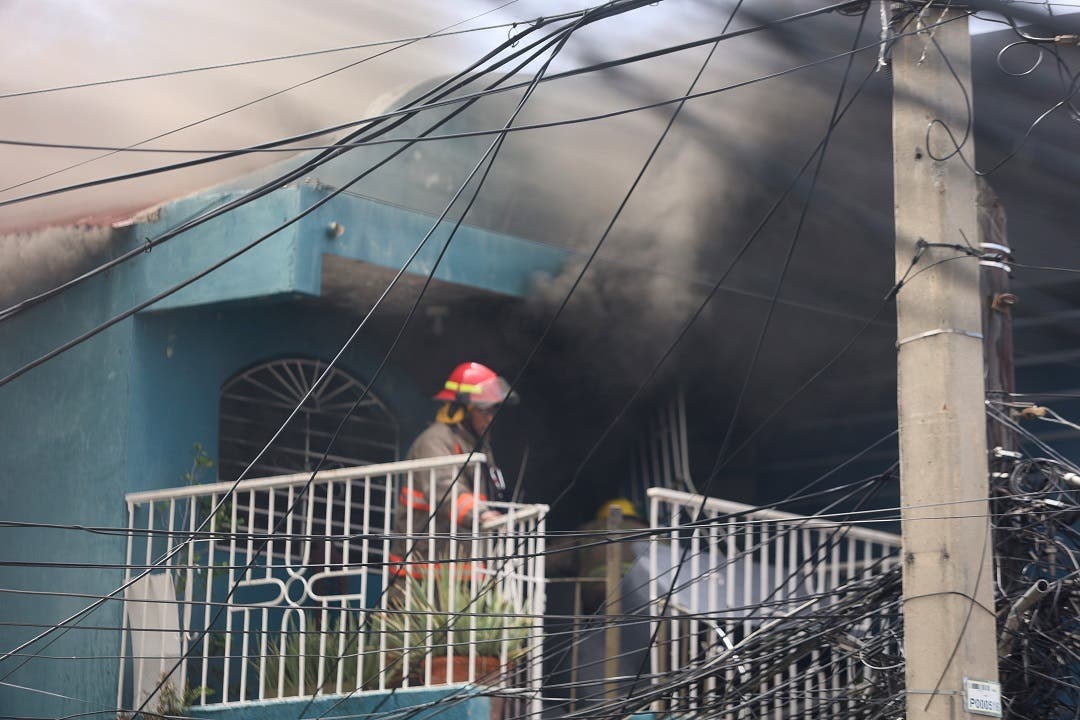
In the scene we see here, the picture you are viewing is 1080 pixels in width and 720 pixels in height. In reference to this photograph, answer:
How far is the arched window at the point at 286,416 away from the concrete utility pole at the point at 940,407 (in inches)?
211

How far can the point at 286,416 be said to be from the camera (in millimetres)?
10734

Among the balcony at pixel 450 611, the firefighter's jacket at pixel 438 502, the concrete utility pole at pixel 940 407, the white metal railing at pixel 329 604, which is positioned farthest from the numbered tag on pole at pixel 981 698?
the firefighter's jacket at pixel 438 502

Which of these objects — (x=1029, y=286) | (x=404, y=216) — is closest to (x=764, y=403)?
(x=1029, y=286)

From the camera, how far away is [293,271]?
933 centimetres

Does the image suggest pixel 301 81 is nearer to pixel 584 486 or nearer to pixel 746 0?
pixel 746 0

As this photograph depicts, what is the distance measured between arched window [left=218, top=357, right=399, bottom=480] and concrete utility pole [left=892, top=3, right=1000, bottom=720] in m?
5.35

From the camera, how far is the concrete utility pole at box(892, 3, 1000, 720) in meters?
5.75

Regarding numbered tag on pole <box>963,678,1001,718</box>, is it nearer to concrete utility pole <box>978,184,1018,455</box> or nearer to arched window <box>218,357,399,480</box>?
concrete utility pole <box>978,184,1018,455</box>

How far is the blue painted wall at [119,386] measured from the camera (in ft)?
31.0

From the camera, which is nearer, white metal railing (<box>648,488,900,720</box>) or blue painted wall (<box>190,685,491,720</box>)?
blue painted wall (<box>190,685,491,720</box>)

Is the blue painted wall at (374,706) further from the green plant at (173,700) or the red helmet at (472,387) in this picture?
the red helmet at (472,387)

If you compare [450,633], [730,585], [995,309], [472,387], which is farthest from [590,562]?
[995,309]

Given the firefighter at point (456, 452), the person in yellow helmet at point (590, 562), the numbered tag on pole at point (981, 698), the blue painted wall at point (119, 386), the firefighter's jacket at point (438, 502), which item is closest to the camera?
the numbered tag on pole at point (981, 698)

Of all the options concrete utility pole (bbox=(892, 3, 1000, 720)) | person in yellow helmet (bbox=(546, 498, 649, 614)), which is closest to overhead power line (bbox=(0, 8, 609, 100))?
concrete utility pole (bbox=(892, 3, 1000, 720))
